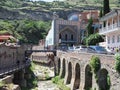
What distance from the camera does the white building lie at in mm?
49716

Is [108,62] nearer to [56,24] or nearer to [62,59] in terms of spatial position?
[62,59]

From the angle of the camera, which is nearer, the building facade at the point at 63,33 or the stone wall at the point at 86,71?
the stone wall at the point at 86,71

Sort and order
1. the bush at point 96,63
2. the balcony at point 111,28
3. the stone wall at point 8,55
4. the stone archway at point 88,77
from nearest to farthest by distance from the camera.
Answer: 1. the bush at point 96,63
2. the stone archway at point 88,77
3. the stone wall at point 8,55
4. the balcony at point 111,28

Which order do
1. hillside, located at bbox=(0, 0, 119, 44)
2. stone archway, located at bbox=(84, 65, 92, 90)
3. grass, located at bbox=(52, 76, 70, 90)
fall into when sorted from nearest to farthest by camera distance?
1. stone archway, located at bbox=(84, 65, 92, 90)
2. grass, located at bbox=(52, 76, 70, 90)
3. hillside, located at bbox=(0, 0, 119, 44)

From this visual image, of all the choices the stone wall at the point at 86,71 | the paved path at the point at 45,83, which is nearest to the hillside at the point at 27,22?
the paved path at the point at 45,83

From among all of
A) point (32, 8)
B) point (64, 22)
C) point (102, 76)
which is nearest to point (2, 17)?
point (32, 8)

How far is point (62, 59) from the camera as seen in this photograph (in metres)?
60.8

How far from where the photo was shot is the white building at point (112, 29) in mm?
49716

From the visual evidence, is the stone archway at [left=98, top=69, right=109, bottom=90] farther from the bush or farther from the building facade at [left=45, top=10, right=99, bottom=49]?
the building facade at [left=45, top=10, right=99, bottom=49]

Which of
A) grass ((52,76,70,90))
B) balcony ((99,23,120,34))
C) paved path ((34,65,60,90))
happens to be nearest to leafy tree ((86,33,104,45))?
balcony ((99,23,120,34))

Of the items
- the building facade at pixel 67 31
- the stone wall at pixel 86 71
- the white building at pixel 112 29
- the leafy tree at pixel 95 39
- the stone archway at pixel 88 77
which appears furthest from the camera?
the building facade at pixel 67 31

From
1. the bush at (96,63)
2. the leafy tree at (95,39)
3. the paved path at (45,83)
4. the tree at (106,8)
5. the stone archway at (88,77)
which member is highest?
the tree at (106,8)

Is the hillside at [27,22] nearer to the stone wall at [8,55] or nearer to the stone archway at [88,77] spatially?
the stone wall at [8,55]

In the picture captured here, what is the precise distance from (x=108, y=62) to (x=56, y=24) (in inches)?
2148
